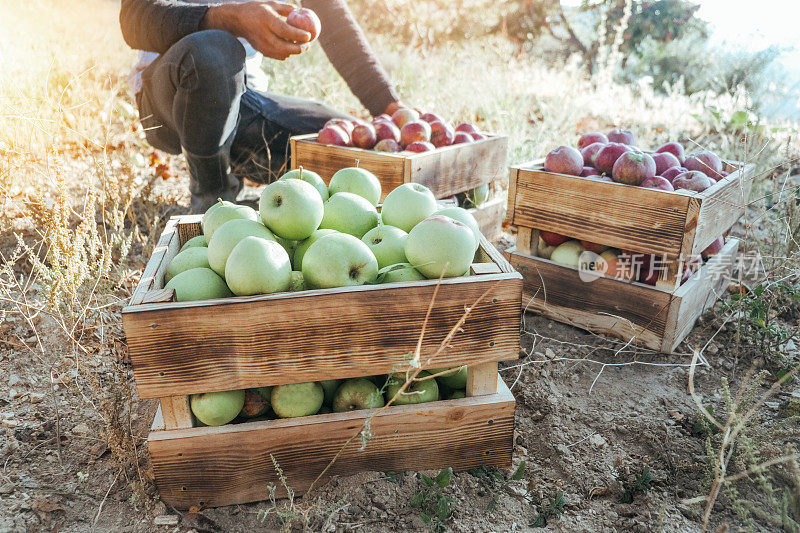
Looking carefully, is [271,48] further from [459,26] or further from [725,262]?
[459,26]

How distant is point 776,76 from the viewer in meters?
8.40

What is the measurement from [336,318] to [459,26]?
10988 millimetres

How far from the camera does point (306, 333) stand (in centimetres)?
156

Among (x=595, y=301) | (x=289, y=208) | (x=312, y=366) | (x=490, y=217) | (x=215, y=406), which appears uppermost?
(x=289, y=208)

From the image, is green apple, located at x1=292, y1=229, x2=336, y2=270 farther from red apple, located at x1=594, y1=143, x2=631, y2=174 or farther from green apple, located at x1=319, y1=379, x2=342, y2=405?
red apple, located at x1=594, y1=143, x2=631, y2=174

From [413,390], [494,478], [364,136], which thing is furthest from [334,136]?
[494,478]

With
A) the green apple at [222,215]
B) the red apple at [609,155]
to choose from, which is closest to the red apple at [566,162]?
the red apple at [609,155]

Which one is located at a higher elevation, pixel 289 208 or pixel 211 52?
pixel 211 52

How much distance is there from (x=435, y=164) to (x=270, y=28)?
989mm

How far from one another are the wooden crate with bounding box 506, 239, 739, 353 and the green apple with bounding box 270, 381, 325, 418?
54.2 inches

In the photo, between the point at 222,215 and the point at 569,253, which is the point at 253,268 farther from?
the point at 569,253

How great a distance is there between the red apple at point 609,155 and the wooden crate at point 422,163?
0.74 metres

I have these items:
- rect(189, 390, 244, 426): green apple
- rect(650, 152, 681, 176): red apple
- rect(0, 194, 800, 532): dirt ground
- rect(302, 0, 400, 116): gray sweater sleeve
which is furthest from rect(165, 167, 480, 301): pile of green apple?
rect(302, 0, 400, 116): gray sweater sleeve

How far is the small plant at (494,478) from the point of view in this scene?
1768 mm
